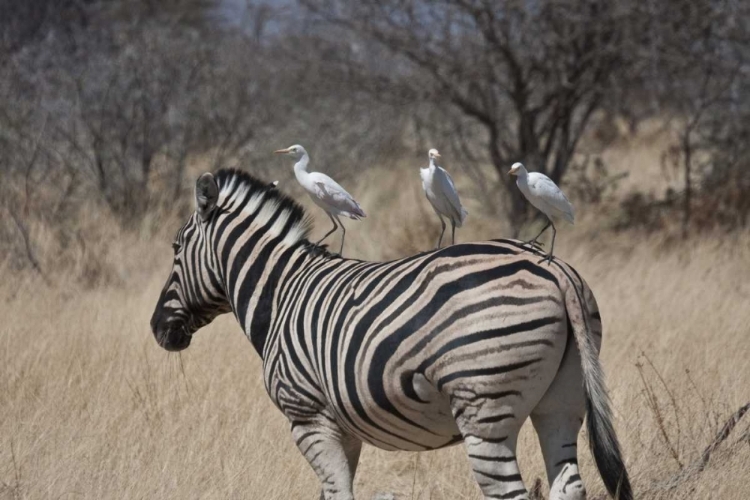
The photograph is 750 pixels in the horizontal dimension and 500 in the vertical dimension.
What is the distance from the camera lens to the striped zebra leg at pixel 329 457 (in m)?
3.60

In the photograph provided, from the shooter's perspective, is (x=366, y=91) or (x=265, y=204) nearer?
(x=265, y=204)

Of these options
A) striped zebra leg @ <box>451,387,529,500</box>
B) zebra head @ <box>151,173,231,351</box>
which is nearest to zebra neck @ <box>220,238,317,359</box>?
zebra head @ <box>151,173,231,351</box>

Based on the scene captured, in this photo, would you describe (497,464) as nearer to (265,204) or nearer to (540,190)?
(540,190)

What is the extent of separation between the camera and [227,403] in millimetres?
5500

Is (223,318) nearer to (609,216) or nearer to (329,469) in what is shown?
(329,469)

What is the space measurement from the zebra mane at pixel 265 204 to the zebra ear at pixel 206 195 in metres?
0.05

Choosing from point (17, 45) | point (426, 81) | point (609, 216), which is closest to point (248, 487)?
point (426, 81)

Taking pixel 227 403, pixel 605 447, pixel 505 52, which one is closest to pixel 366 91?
pixel 505 52

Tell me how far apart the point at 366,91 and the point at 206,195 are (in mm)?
8151

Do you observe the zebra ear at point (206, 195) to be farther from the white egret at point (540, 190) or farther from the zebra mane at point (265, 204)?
the white egret at point (540, 190)

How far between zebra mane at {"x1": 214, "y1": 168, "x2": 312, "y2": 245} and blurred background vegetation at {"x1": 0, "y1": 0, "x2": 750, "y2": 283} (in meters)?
5.36

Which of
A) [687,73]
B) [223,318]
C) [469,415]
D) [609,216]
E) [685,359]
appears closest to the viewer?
[469,415]

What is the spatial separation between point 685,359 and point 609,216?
654cm

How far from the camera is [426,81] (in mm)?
11711
